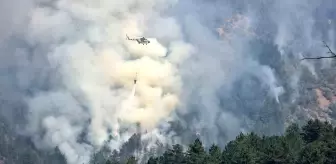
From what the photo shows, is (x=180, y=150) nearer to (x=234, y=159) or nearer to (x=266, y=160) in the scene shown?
(x=234, y=159)

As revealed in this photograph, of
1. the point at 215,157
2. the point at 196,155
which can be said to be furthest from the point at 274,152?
the point at 196,155

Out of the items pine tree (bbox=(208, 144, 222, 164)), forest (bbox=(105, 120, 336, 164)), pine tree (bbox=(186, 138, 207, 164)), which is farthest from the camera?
pine tree (bbox=(186, 138, 207, 164))

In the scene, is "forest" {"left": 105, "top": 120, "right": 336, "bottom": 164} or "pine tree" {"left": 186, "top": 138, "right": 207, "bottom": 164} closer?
"forest" {"left": 105, "top": 120, "right": 336, "bottom": 164}

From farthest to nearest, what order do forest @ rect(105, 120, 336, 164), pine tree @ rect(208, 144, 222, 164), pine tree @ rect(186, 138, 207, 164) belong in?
pine tree @ rect(186, 138, 207, 164)
pine tree @ rect(208, 144, 222, 164)
forest @ rect(105, 120, 336, 164)

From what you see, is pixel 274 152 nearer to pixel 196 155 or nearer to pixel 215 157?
pixel 215 157

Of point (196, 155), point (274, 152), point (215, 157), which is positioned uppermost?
point (196, 155)

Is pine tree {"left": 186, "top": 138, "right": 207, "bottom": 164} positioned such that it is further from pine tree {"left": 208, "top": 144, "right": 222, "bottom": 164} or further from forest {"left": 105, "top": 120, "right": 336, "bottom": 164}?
pine tree {"left": 208, "top": 144, "right": 222, "bottom": 164}

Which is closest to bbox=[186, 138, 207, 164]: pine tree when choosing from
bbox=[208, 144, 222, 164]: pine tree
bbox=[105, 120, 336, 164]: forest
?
bbox=[105, 120, 336, 164]: forest

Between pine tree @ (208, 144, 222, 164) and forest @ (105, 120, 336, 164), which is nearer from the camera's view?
forest @ (105, 120, 336, 164)

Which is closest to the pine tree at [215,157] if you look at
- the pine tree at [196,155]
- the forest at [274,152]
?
the forest at [274,152]

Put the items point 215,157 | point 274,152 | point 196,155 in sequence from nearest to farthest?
point 274,152 → point 196,155 → point 215,157

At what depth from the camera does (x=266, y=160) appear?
74.4 metres

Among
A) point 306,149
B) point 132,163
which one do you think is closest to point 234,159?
point 306,149

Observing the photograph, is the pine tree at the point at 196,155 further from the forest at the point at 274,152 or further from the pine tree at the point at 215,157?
the pine tree at the point at 215,157
